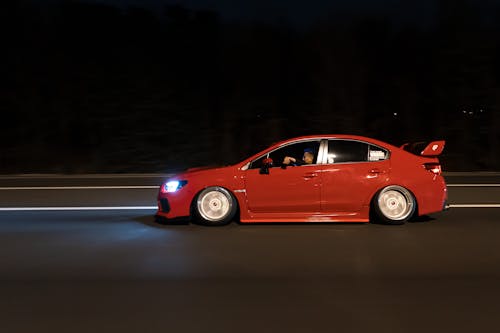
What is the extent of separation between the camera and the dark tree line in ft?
79.2

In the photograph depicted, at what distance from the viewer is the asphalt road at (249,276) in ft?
16.5

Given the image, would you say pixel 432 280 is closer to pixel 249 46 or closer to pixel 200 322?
pixel 200 322

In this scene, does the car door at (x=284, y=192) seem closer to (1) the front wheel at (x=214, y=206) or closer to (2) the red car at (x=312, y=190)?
(2) the red car at (x=312, y=190)

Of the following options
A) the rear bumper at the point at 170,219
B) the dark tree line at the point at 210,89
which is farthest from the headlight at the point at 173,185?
the dark tree line at the point at 210,89

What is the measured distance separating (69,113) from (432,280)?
22.9 meters

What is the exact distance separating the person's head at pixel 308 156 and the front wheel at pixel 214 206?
1.29 meters

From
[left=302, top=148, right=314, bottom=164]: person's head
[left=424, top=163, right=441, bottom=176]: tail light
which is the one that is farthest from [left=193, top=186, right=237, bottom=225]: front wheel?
[left=424, top=163, right=441, bottom=176]: tail light

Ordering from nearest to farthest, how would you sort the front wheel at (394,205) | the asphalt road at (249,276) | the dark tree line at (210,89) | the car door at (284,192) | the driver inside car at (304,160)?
the asphalt road at (249,276), the car door at (284,192), the front wheel at (394,205), the driver inside car at (304,160), the dark tree line at (210,89)

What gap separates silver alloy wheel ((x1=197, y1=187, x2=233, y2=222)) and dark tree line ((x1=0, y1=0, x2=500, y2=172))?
49.1 feet

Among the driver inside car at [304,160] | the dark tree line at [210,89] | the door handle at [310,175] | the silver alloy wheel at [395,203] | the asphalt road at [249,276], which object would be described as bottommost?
the asphalt road at [249,276]

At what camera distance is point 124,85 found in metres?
25.1

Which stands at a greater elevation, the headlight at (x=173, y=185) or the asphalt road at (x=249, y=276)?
the headlight at (x=173, y=185)

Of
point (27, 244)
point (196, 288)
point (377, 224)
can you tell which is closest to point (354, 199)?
point (377, 224)

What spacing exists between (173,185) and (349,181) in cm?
270
